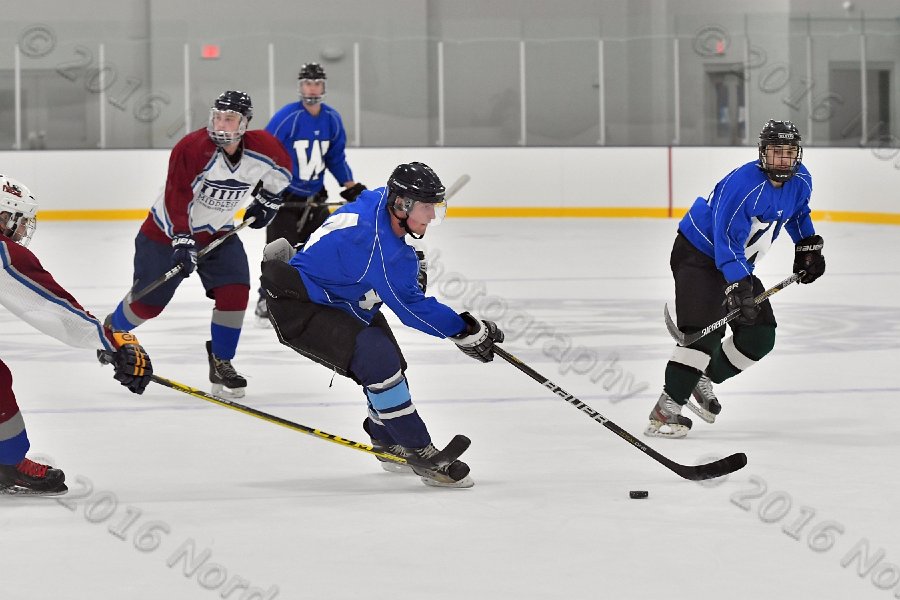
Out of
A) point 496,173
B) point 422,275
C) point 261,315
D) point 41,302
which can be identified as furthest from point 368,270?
point 496,173

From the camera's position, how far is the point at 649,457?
3912 millimetres

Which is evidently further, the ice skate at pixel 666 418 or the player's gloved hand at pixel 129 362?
the ice skate at pixel 666 418

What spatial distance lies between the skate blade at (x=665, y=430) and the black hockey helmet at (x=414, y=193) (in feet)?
3.54

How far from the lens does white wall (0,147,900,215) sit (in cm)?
1276

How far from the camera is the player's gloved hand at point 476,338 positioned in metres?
3.50

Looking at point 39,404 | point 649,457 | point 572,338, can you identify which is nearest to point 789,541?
point 649,457

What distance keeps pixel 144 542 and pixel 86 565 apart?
0.63 feet

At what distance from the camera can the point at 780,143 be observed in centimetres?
412

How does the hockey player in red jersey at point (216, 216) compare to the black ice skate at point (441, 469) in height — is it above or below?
above

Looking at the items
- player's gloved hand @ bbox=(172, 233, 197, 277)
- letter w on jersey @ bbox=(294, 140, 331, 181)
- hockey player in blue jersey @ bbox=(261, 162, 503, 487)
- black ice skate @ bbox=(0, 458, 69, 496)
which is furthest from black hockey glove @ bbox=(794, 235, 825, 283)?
letter w on jersey @ bbox=(294, 140, 331, 181)

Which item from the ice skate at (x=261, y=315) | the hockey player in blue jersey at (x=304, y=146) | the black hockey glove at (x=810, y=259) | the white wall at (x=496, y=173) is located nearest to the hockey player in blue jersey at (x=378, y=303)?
the black hockey glove at (x=810, y=259)

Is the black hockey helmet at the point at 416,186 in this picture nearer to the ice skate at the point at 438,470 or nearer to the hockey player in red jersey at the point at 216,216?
the ice skate at the point at 438,470

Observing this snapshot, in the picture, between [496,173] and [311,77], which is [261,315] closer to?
[311,77]

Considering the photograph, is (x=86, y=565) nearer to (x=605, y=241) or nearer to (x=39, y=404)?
(x=39, y=404)
